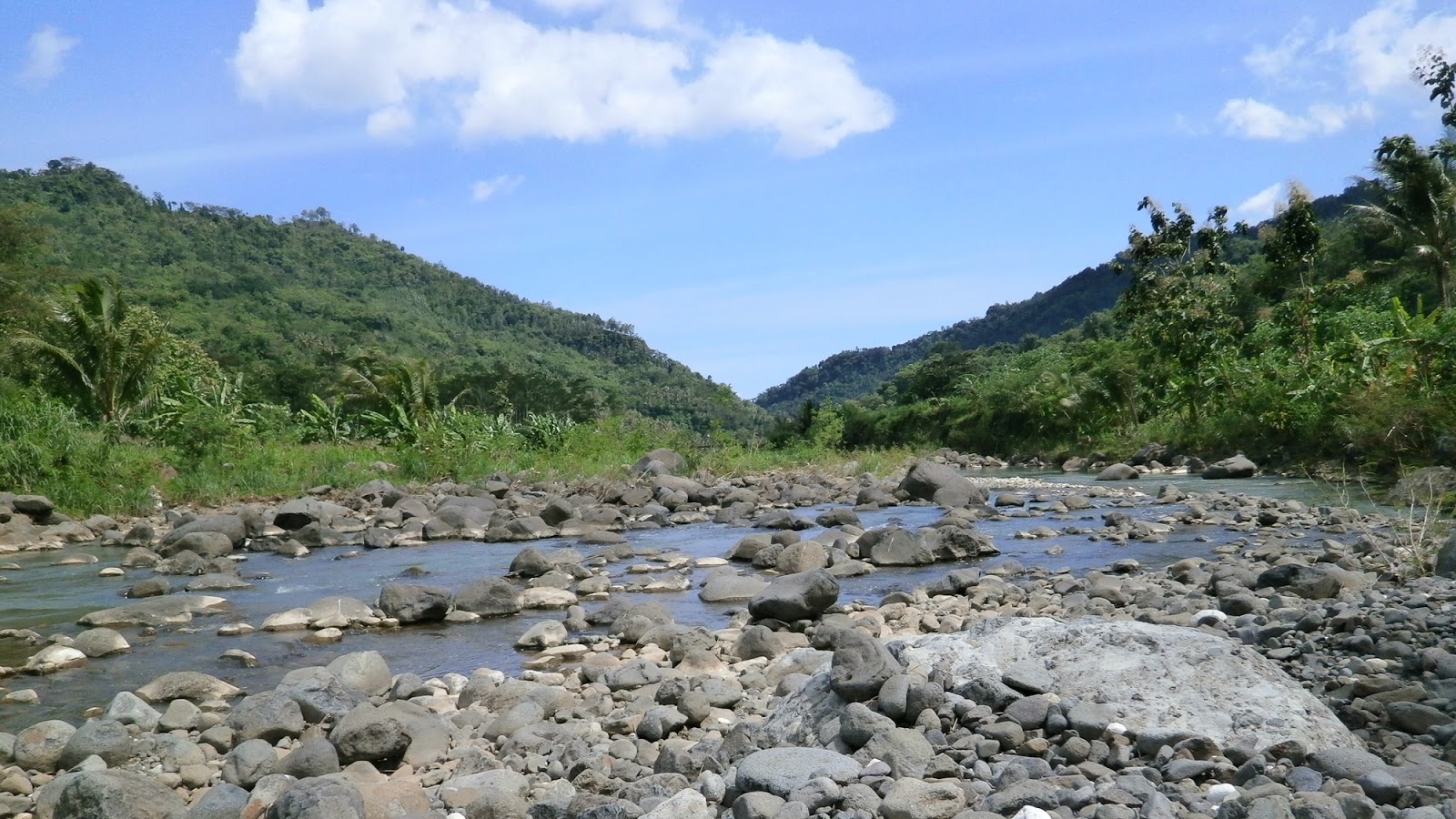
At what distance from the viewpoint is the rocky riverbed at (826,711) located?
3541 millimetres

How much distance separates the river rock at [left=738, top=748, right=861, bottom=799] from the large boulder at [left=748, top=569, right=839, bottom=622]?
3763 mm

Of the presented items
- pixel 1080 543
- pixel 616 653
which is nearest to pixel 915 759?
pixel 616 653

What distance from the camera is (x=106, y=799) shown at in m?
3.89

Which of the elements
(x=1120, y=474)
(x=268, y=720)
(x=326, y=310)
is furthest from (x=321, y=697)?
(x=326, y=310)

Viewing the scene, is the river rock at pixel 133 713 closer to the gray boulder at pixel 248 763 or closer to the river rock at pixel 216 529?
the gray boulder at pixel 248 763

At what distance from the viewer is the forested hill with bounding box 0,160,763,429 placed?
4703cm

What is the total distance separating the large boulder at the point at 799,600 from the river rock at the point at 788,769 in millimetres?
3763

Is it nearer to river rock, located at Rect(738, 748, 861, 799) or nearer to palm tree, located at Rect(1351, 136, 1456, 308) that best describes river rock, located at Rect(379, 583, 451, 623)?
river rock, located at Rect(738, 748, 861, 799)

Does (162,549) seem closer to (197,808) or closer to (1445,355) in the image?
(197,808)

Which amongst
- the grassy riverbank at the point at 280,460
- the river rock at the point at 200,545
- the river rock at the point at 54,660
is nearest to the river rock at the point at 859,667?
the river rock at the point at 54,660

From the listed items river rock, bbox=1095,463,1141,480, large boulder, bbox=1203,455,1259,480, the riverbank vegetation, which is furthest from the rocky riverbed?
river rock, bbox=1095,463,1141,480

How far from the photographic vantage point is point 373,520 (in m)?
16.0

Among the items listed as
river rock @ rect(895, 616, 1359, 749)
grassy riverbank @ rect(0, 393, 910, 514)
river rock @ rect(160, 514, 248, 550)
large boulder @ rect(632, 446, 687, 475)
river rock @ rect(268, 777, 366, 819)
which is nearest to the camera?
river rock @ rect(268, 777, 366, 819)

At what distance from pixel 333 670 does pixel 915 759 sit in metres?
3.78
